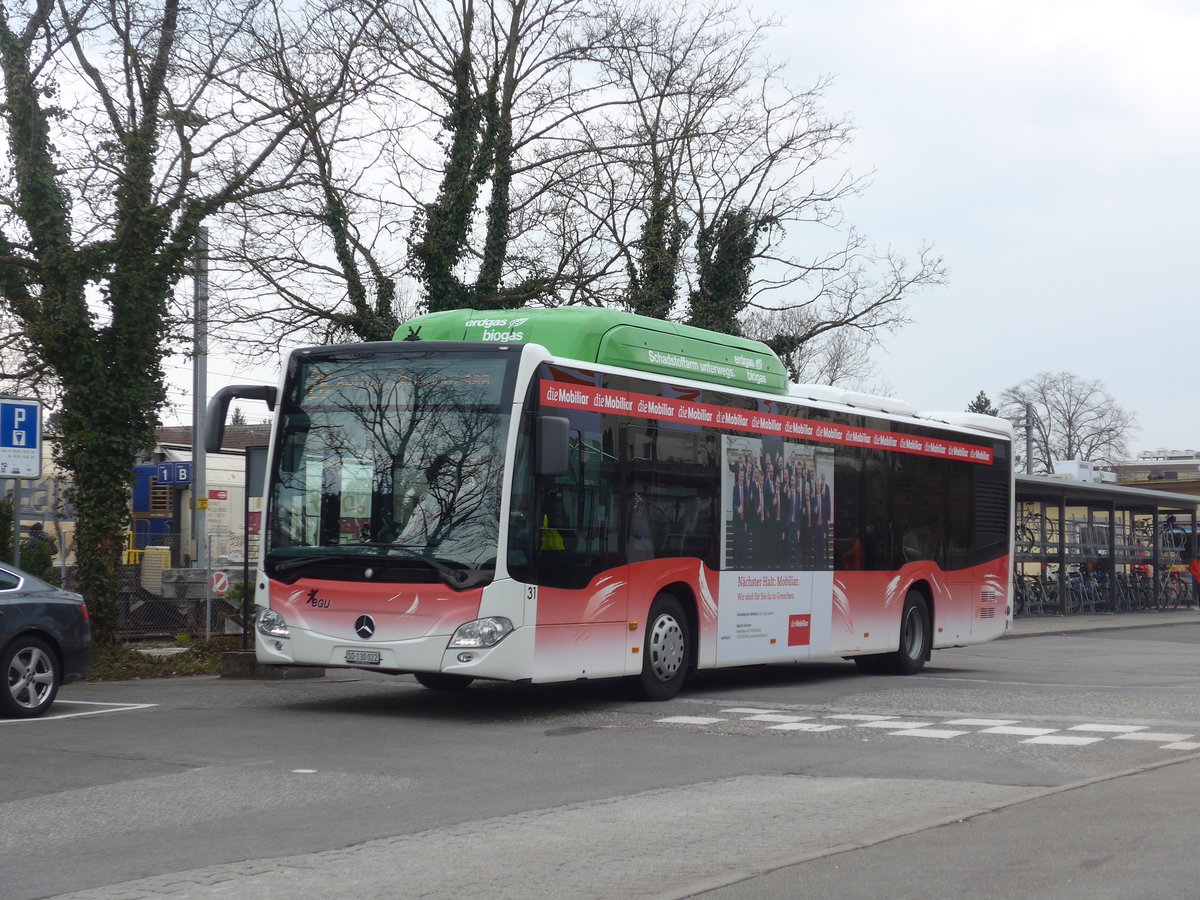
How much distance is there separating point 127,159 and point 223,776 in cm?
1057

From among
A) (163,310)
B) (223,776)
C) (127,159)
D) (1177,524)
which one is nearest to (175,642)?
(163,310)

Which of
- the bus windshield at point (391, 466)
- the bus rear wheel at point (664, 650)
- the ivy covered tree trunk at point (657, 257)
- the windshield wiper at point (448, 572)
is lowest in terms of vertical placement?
the bus rear wheel at point (664, 650)

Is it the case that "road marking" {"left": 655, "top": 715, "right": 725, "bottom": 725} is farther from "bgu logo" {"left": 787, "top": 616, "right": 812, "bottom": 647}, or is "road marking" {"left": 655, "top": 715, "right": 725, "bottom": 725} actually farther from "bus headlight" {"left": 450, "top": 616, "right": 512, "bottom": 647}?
"bgu logo" {"left": 787, "top": 616, "right": 812, "bottom": 647}

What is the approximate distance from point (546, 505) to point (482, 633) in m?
1.22

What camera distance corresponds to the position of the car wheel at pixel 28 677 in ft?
39.8

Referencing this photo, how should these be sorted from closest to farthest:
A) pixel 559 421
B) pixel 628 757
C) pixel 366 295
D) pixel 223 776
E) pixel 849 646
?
pixel 223 776 → pixel 628 757 → pixel 559 421 → pixel 849 646 → pixel 366 295

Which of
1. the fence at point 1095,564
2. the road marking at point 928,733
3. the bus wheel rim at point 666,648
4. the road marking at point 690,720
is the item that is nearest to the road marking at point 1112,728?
the road marking at point 928,733

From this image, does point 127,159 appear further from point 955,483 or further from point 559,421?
point 955,483

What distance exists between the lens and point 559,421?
11.9 metres

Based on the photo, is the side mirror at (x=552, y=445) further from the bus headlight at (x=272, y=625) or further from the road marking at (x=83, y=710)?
the road marking at (x=83, y=710)

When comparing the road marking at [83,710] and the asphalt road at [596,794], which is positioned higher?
the asphalt road at [596,794]

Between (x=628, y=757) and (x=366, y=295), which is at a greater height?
(x=366, y=295)

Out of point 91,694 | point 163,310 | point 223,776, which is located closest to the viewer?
point 223,776

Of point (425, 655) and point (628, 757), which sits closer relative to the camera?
point (628, 757)
